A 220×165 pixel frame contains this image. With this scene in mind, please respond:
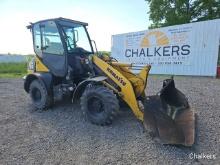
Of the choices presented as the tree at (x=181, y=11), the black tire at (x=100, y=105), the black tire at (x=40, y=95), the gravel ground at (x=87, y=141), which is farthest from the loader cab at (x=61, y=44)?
the tree at (x=181, y=11)

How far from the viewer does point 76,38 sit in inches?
243

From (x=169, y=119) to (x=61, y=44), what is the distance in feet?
11.0

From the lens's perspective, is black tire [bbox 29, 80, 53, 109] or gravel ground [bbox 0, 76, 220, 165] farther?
black tire [bbox 29, 80, 53, 109]

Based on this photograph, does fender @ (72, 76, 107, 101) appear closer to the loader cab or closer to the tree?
the loader cab

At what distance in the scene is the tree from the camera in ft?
78.3

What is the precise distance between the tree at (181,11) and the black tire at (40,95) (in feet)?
67.7

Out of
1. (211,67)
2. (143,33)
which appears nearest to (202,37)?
(211,67)

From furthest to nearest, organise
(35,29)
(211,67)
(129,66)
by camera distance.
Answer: (211,67) → (35,29) → (129,66)

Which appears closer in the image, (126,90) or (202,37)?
(126,90)

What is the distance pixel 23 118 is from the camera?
568 centimetres

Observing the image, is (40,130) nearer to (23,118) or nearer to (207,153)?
(23,118)

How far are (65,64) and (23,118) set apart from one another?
1.66 m

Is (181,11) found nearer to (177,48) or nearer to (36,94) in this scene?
(177,48)

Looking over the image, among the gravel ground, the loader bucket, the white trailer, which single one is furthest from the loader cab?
the white trailer
